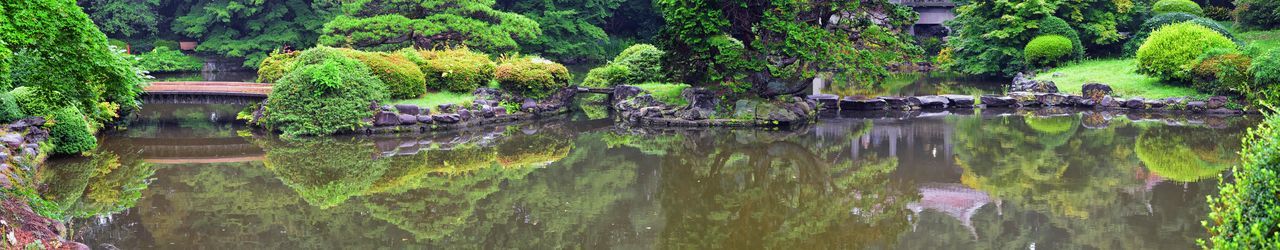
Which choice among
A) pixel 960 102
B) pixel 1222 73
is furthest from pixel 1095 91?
pixel 960 102

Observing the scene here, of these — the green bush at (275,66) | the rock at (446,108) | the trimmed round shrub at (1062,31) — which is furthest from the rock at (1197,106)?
the green bush at (275,66)

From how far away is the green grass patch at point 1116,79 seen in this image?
19.8m

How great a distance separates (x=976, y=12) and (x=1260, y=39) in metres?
6.97

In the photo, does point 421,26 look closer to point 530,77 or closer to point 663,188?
point 530,77

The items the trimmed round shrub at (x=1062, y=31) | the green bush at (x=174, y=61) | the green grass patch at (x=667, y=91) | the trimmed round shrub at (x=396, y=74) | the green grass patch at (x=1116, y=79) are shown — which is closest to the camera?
the trimmed round shrub at (x=396, y=74)

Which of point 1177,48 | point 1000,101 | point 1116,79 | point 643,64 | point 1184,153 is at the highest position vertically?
point 1177,48

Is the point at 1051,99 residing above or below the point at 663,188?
above

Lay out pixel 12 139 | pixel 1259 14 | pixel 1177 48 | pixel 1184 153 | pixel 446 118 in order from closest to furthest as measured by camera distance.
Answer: pixel 12 139, pixel 1184 153, pixel 446 118, pixel 1177 48, pixel 1259 14

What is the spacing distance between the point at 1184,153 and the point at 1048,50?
1182 cm

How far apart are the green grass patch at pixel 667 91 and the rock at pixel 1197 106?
32.4ft

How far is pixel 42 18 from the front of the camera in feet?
29.5

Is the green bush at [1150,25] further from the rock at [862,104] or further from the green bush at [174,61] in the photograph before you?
the green bush at [174,61]

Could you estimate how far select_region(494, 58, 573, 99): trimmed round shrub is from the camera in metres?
19.2

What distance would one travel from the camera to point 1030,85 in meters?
22.0
